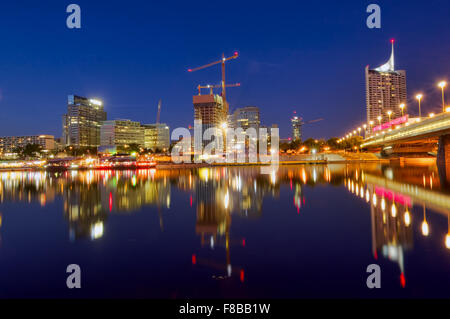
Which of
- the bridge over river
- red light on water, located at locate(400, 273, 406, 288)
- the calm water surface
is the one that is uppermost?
the bridge over river

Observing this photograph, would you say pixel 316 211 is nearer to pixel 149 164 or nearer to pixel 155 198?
pixel 155 198

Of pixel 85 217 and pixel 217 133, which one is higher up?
pixel 217 133

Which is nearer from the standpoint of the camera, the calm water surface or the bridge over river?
the calm water surface

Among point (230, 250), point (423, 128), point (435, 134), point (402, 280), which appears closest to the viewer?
point (402, 280)

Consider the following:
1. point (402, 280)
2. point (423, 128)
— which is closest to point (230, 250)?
point (402, 280)

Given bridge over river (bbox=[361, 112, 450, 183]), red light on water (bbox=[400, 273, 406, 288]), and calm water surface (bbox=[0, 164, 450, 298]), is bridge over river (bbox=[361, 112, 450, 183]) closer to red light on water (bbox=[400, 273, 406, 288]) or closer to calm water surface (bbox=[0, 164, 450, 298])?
calm water surface (bbox=[0, 164, 450, 298])

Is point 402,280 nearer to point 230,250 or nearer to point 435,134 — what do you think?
point 230,250

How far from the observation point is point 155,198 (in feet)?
53.0

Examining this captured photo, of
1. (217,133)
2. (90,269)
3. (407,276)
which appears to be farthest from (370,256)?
(217,133)

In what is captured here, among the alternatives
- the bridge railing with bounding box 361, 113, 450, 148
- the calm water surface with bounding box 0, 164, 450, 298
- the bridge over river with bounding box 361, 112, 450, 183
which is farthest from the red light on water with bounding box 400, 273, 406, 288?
the bridge railing with bounding box 361, 113, 450, 148

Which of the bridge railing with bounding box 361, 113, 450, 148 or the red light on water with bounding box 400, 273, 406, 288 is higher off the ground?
the bridge railing with bounding box 361, 113, 450, 148

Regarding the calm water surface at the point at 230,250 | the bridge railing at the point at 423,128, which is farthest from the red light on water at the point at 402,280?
the bridge railing at the point at 423,128

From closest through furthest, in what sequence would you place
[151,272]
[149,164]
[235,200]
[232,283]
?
[232,283], [151,272], [235,200], [149,164]
